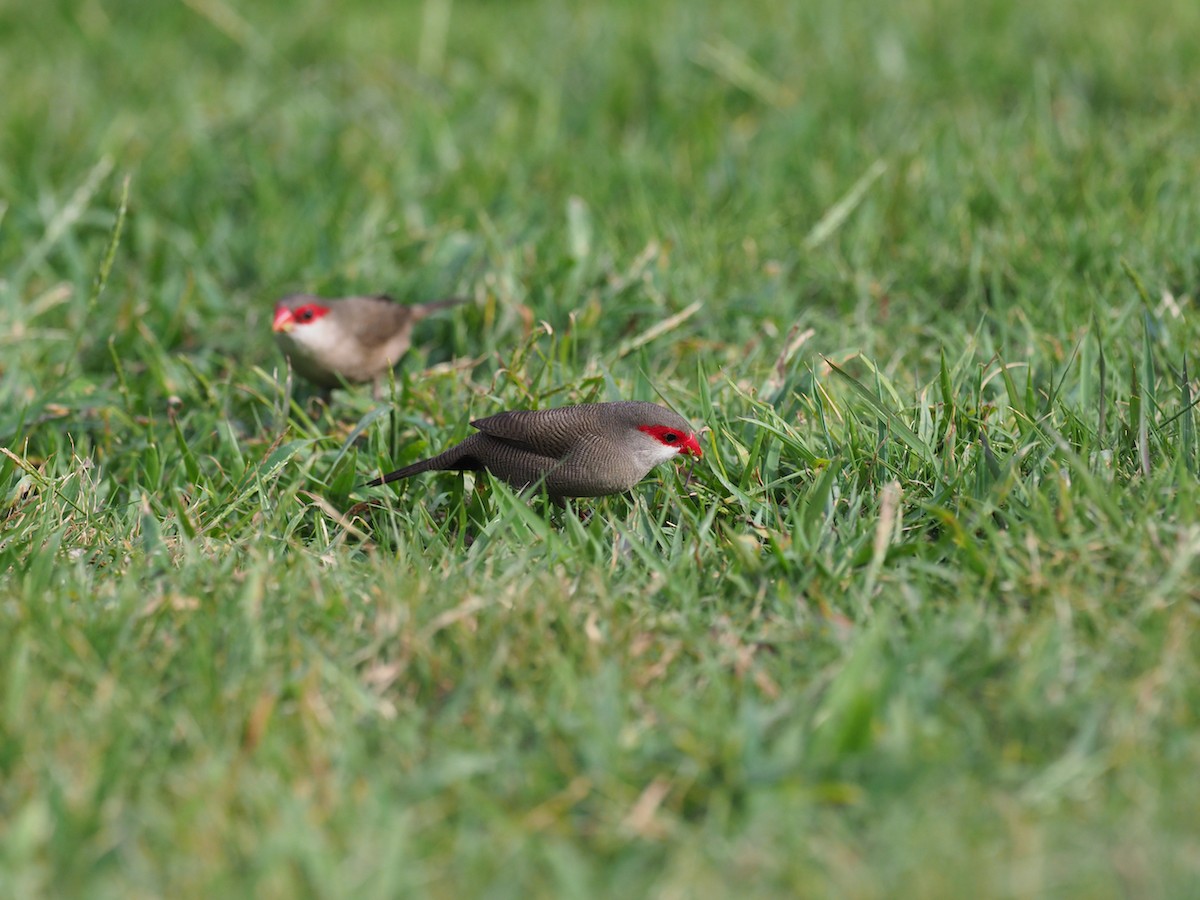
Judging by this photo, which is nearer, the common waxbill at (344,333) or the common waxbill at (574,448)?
the common waxbill at (574,448)

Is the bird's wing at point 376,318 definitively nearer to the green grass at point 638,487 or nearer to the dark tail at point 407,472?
the green grass at point 638,487

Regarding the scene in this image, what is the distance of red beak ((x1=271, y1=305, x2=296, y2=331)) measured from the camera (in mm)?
4938

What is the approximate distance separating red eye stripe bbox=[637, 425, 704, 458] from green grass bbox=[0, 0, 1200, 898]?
0.53ft

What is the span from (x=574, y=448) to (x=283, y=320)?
1.63 m

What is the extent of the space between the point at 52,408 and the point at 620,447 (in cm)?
212

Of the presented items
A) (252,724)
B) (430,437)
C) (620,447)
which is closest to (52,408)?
(430,437)

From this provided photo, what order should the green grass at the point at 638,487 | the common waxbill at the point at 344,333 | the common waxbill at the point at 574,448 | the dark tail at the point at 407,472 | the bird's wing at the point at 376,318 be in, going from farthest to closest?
the bird's wing at the point at 376,318 → the common waxbill at the point at 344,333 → the dark tail at the point at 407,472 → the common waxbill at the point at 574,448 → the green grass at the point at 638,487

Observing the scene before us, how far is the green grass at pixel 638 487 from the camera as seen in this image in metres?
2.50

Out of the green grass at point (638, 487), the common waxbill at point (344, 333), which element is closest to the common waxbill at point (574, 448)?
the green grass at point (638, 487)

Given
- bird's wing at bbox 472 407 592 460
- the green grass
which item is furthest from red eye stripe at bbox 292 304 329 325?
bird's wing at bbox 472 407 592 460

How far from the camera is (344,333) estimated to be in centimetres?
497

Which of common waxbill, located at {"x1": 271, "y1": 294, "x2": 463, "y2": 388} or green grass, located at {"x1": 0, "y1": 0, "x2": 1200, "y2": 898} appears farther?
common waxbill, located at {"x1": 271, "y1": 294, "x2": 463, "y2": 388}

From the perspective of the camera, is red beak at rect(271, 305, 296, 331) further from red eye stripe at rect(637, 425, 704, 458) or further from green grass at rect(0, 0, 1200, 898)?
red eye stripe at rect(637, 425, 704, 458)

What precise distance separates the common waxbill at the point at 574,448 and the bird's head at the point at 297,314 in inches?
44.1
